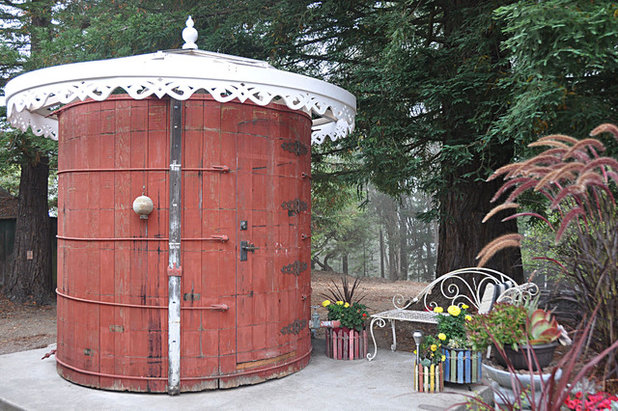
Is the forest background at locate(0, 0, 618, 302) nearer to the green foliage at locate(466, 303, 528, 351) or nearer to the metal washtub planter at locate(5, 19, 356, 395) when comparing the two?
the green foliage at locate(466, 303, 528, 351)

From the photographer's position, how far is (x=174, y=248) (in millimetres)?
4828

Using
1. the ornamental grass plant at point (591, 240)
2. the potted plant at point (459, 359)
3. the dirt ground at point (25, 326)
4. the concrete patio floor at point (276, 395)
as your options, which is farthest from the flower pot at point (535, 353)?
the dirt ground at point (25, 326)

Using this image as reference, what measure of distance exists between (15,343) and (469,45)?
8.13m

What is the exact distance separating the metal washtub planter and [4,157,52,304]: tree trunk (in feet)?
22.0

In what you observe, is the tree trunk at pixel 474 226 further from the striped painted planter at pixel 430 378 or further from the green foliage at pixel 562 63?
the striped painted planter at pixel 430 378

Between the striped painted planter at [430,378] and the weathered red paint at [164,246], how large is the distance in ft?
4.52

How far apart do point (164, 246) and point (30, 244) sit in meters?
7.85

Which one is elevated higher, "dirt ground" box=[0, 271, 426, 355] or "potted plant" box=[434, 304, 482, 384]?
"potted plant" box=[434, 304, 482, 384]

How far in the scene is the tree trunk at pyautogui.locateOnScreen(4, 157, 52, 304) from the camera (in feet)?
36.6

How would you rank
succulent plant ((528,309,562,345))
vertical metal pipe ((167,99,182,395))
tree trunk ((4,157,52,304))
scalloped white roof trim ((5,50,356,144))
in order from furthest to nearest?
tree trunk ((4,157,52,304)) < vertical metal pipe ((167,99,182,395)) < scalloped white roof trim ((5,50,356,144)) < succulent plant ((528,309,562,345))

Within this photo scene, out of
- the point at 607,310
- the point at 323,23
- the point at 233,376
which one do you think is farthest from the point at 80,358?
the point at 323,23

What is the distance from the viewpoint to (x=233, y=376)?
496 centimetres

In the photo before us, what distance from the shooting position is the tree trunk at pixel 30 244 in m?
11.2

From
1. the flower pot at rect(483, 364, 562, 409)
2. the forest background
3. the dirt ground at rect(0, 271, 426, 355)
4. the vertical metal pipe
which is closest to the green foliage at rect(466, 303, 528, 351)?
the flower pot at rect(483, 364, 562, 409)
